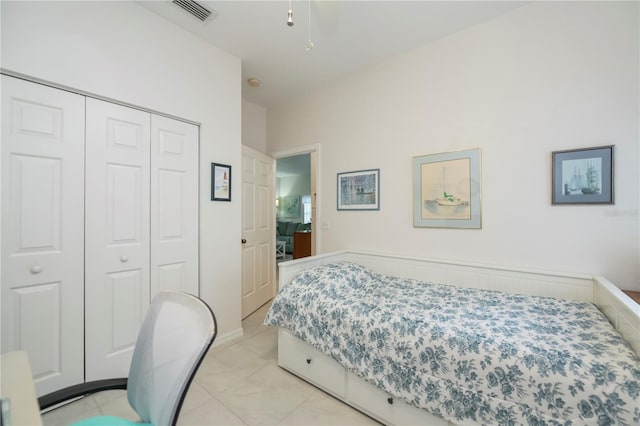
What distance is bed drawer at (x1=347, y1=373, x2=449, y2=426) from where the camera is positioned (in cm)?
143

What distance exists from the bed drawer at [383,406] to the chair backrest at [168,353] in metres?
1.20

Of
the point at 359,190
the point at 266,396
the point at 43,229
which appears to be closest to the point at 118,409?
the point at 266,396

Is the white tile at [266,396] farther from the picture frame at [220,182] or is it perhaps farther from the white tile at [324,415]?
the picture frame at [220,182]

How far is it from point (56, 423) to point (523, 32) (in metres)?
4.08

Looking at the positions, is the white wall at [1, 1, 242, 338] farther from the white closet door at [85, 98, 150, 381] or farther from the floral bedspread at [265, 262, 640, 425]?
the floral bedspread at [265, 262, 640, 425]

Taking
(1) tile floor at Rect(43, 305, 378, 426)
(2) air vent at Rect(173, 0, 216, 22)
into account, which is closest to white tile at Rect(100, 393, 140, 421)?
(1) tile floor at Rect(43, 305, 378, 426)

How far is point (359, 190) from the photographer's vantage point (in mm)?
2934

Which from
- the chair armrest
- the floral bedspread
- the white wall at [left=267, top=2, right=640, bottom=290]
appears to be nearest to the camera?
the chair armrest

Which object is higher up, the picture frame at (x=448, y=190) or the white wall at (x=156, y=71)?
the white wall at (x=156, y=71)

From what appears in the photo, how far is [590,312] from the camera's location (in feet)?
5.18

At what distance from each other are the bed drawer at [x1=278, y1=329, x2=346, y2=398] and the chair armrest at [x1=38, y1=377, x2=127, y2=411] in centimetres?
119

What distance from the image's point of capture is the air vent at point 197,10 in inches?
77.8

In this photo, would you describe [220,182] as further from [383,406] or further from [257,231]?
[383,406]

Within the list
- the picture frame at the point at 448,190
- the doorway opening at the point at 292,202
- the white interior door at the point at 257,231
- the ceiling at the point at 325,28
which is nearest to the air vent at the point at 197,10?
the ceiling at the point at 325,28
